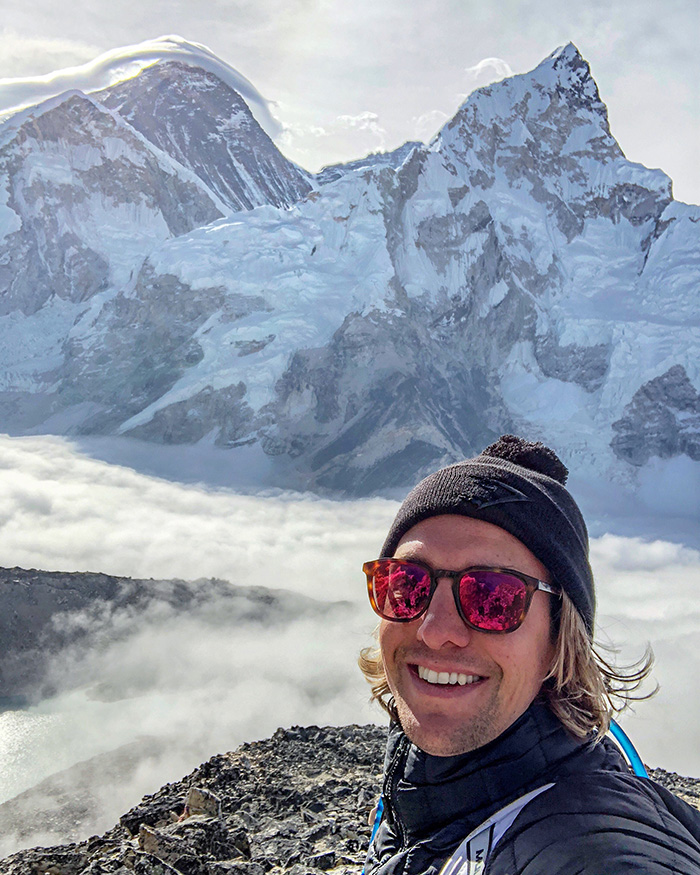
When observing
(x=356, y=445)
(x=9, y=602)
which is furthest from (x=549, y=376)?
(x=9, y=602)

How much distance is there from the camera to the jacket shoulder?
191cm

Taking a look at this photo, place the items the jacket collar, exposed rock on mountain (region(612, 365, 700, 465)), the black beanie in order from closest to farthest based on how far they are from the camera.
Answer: the jacket collar, the black beanie, exposed rock on mountain (region(612, 365, 700, 465))

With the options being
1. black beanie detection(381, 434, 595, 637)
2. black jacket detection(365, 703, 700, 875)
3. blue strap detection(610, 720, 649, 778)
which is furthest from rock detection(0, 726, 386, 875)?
black beanie detection(381, 434, 595, 637)

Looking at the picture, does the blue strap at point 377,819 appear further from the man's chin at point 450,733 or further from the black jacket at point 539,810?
the man's chin at point 450,733

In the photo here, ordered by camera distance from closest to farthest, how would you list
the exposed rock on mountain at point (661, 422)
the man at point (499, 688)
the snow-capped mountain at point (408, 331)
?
the man at point (499, 688), the exposed rock on mountain at point (661, 422), the snow-capped mountain at point (408, 331)

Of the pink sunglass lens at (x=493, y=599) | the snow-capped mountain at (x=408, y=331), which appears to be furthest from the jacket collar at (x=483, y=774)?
the snow-capped mountain at (x=408, y=331)

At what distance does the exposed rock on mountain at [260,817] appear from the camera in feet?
27.9

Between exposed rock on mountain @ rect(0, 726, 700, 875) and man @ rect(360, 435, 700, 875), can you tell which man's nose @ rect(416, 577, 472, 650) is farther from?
exposed rock on mountain @ rect(0, 726, 700, 875)

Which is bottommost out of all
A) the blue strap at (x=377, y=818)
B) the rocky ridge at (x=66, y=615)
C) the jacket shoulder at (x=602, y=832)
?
the rocky ridge at (x=66, y=615)

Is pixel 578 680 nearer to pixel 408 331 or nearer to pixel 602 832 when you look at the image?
pixel 602 832

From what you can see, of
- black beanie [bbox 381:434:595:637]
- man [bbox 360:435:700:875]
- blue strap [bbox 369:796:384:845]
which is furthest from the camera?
blue strap [bbox 369:796:384:845]

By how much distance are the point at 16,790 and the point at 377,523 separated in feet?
326

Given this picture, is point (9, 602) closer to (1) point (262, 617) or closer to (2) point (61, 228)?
(1) point (262, 617)

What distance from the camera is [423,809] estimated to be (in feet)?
8.52
